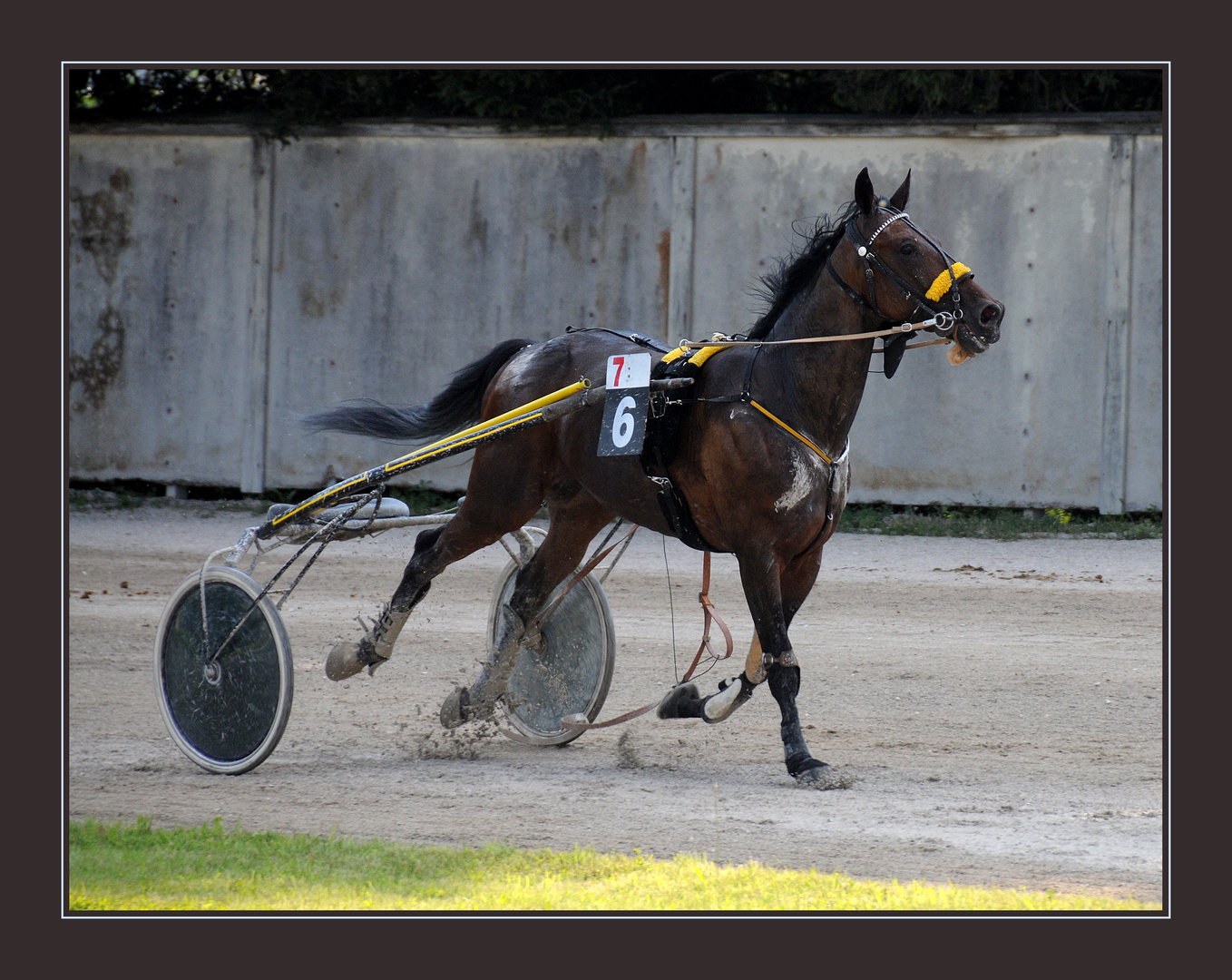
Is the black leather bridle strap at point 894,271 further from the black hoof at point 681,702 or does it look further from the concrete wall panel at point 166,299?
the concrete wall panel at point 166,299

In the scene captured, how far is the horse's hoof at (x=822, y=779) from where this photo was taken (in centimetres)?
398

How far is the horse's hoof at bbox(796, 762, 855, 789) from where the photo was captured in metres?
3.98

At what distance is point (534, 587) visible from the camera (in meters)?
4.74

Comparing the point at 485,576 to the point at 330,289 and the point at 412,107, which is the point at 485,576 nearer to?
the point at 330,289

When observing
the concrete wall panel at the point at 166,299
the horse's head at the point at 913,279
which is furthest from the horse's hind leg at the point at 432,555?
the concrete wall panel at the point at 166,299

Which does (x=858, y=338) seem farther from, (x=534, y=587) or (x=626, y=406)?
(x=534, y=587)

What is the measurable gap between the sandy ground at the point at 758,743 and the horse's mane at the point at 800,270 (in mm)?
1566

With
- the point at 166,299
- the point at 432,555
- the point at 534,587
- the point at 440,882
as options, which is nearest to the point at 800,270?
the point at 534,587

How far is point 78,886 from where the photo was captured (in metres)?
3.11

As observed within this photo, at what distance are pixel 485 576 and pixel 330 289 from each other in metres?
3.56

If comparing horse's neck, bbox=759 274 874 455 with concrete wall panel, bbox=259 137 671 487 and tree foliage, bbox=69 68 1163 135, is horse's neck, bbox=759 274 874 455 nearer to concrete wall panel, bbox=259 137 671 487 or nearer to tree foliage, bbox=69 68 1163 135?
tree foliage, bbox=69 68 1163 135

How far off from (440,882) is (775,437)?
1.67 m

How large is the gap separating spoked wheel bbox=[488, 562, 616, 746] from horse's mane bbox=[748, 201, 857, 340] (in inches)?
51.0

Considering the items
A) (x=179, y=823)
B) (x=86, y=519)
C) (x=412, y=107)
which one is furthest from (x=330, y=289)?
(x=179, y=823)
